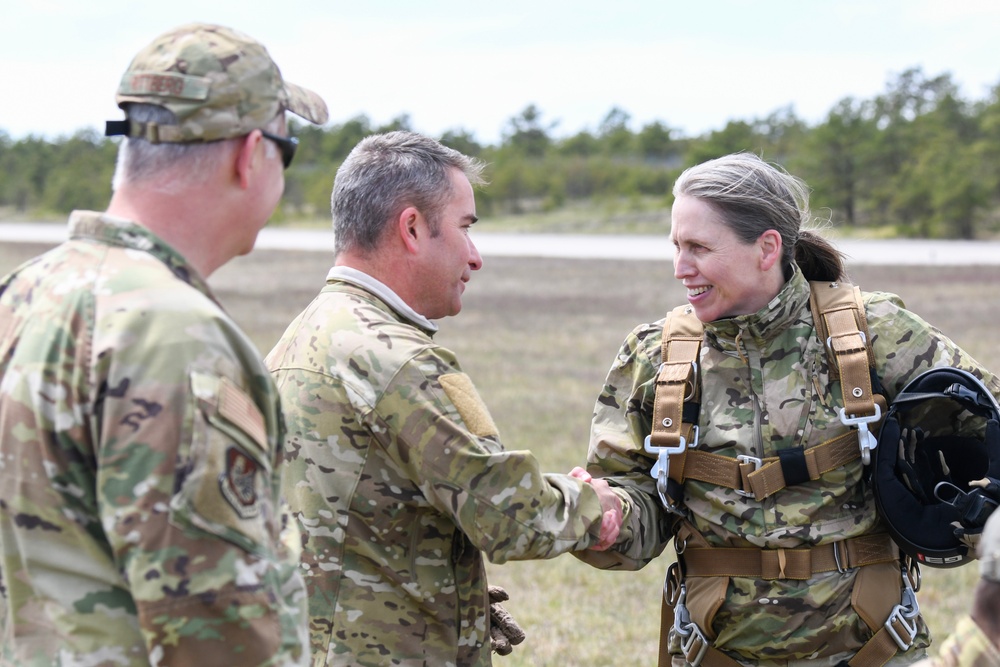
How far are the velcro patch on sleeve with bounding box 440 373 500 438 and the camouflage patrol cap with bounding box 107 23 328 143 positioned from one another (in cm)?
Result: 97

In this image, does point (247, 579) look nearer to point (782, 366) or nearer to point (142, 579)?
point (142, 579)

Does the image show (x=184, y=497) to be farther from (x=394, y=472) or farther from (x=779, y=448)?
(x=779, y=448)

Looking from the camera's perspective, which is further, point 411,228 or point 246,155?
point 411,228

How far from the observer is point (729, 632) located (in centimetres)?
374

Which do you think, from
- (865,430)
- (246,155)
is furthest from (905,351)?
(246,155)

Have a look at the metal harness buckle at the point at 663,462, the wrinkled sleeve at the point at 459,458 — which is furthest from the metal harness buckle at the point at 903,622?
the wrinkled sleeve at the point at 459,458

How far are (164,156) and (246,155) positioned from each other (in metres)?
0.17

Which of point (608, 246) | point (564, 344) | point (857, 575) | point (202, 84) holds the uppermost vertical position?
point (202, 84)

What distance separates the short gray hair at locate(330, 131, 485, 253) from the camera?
3320 mm

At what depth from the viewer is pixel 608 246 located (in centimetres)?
4694

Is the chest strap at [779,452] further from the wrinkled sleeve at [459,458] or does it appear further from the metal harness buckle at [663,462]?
the wrinkled sleeve at [459,458]

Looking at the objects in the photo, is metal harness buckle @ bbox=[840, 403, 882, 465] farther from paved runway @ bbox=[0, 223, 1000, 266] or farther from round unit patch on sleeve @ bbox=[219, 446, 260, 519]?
paved runway @ bbox=[0, 223, 1000, 266]

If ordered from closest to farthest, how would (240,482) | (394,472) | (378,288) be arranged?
(240,482) → (394,472) → (378,288)

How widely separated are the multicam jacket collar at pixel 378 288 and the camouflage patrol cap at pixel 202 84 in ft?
3.26
